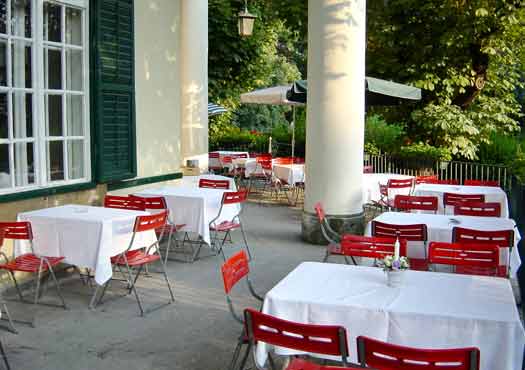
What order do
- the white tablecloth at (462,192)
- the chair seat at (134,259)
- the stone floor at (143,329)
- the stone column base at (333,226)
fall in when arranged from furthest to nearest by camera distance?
the stone column base at (333,226)
the white tablecloth at (462,192)
the chair seat at (134,259)
the stone floor at (143,329)

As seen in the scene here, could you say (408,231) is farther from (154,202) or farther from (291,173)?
Answer: (291,173)

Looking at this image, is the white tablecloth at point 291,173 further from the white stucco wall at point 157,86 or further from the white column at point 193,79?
the white stucco wall at point 157,86

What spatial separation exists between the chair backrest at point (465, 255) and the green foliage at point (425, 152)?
9.72m

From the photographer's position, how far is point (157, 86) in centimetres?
1020

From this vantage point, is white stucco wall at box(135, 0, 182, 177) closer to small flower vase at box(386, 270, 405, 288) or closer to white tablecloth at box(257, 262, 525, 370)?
white tablecloth at box(257, 262, 525, 370)

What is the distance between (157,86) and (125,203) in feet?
8.08

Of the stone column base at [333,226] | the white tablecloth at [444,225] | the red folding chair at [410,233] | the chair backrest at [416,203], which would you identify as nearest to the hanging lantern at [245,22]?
the stone column base at [333,226]

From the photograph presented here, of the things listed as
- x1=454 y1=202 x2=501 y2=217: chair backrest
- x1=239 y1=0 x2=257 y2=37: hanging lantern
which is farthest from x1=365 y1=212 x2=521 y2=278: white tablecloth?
x1=239 y1=0 x2=257 y2=37: hanging lantern

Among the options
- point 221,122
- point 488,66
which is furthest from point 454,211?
point 221,122

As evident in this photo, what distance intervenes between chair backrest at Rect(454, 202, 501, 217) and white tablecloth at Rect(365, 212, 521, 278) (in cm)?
53

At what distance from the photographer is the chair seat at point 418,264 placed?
6602 mm

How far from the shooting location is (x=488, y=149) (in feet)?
54.4

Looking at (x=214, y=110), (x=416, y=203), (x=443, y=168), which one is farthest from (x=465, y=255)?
(x=214, y=110)

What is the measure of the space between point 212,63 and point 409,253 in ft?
44.3
